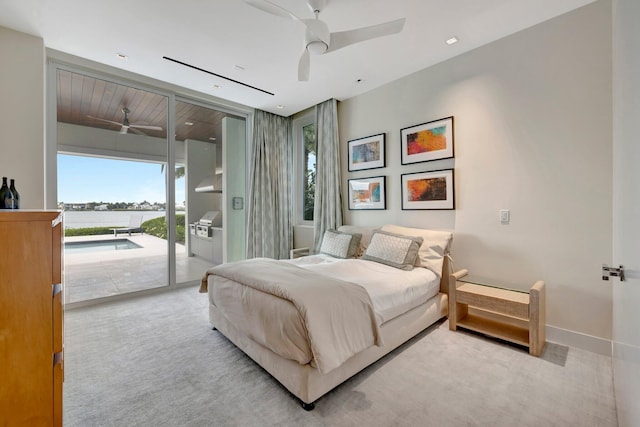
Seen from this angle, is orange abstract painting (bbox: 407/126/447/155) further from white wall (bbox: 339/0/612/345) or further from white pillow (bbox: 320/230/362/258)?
white pillow (bbox: 320/230/362/258)

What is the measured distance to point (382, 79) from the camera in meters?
3.54

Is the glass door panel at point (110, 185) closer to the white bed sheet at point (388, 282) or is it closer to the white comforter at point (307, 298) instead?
the white comforter at point (307, 298)

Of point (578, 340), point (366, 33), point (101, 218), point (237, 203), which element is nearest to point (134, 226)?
point (101, 218)

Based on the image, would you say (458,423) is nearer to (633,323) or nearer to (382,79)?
(633,323)

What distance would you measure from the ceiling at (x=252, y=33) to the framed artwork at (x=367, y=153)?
762 millimetres

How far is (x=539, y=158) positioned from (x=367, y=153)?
77.6 inches

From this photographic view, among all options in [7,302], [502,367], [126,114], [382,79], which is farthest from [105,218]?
[502,367]

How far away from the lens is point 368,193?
12.8ft

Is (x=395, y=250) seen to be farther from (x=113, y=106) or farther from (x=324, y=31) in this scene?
(x=113, y=106)

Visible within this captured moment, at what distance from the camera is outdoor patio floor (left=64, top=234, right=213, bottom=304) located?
3.39 m

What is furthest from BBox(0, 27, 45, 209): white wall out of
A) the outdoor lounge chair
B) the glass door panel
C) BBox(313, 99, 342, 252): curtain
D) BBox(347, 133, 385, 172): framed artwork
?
BBox(347, 133, 385, 172): framed artwork

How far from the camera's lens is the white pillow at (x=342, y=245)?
3.39m

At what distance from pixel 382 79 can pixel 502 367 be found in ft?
10.9

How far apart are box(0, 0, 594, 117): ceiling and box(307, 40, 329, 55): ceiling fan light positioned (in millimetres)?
334
